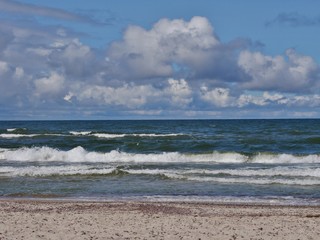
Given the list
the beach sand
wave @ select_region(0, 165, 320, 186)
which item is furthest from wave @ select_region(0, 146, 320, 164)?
the beach sand

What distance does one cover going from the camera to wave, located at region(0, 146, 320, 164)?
105ft

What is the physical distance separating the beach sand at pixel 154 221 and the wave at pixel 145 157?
1653 cm

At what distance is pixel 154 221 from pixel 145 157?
70.6 feet

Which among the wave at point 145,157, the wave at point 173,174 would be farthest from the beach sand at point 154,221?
the wave at point 145,157

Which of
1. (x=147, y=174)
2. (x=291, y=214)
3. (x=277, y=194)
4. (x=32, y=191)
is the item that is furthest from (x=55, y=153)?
(x=291, y=214)

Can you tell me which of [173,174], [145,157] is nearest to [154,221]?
[173,174]

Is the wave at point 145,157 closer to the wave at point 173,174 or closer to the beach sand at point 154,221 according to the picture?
the wave at point 173,174

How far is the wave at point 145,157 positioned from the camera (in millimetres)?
31891

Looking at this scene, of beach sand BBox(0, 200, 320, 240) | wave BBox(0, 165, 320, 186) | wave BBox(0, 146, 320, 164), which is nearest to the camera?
beach sand BBox(0, 200, 320, 240)

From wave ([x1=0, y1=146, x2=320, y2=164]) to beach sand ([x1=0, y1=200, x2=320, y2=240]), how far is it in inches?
651

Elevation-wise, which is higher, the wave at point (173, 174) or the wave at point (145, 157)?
the wave at point (145, 157)

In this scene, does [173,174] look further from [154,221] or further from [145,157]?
[154,221]

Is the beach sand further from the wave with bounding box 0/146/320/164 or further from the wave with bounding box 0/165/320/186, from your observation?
the wave with bounding box 0/146/320/164

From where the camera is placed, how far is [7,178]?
23.7 m
